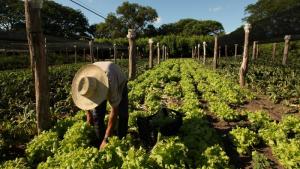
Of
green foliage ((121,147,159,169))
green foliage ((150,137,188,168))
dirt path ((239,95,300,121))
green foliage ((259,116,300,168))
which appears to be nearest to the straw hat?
green foliage ((121,147,159,169))

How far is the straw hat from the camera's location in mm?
5320

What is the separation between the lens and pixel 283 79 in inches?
551

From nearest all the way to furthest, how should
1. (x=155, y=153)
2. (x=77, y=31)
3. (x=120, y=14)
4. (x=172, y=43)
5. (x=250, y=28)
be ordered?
(x=155, y=153), (x=250, y=28), (x=172, y=43), (x=77, y=31), (x=120, y=14)

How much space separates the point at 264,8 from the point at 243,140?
79.1 m

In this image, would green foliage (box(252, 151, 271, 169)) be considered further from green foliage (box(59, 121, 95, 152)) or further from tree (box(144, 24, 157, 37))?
tree (box(144, 24, 157, 37))

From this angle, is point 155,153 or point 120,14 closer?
point 155,153

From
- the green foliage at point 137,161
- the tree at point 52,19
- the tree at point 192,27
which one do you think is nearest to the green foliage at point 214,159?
the green foliage at point 137,161

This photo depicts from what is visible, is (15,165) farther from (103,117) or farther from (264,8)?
(264,8)

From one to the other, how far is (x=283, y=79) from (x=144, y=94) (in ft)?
20.3

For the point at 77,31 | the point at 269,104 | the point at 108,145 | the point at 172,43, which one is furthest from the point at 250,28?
the point at 77,31

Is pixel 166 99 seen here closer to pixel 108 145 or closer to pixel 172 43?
pixel 108 145

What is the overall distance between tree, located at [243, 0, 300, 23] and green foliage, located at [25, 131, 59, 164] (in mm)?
73982

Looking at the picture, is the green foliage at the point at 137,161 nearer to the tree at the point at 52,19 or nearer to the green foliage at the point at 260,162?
the green foliage at the point at 260,162

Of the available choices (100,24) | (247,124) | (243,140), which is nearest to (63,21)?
(100,24)
